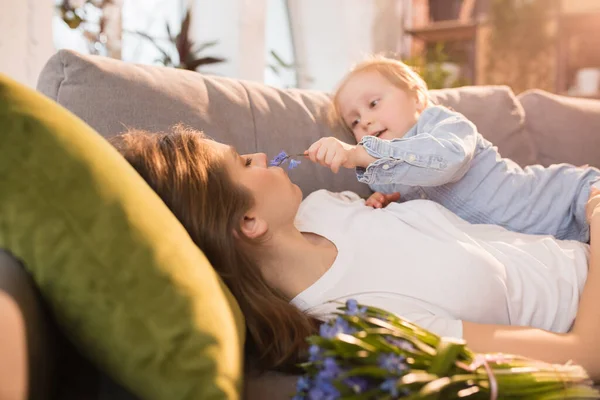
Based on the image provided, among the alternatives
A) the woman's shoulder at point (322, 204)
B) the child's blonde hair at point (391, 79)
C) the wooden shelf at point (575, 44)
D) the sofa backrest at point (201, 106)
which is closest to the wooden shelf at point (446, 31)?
the wooden shelf at point (575, 44)

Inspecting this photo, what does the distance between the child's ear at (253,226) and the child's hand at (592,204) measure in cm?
85

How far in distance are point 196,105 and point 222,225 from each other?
511mm

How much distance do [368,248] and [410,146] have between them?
0.33m

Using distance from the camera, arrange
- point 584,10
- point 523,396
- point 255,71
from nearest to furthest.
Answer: point 523,396 < point 255,71 < point 584,10

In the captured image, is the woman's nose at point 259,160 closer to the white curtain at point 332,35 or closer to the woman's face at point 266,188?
the woman's face at point 266,188

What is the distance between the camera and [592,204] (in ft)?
5.21

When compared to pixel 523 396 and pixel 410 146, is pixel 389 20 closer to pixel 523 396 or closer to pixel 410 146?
pixel 410 146

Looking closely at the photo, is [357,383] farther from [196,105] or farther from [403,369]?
[196,105]

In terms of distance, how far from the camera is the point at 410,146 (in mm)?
1453

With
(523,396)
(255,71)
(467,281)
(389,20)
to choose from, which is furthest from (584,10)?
(523,396)

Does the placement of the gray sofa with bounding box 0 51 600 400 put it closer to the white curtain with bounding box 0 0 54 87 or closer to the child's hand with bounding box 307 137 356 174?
the child's hand with bounding box 307 137 356 174

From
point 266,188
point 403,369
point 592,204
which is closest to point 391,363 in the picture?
point 403,369

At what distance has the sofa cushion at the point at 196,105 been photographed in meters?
1.38

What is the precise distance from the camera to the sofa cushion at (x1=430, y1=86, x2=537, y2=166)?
2133mm
